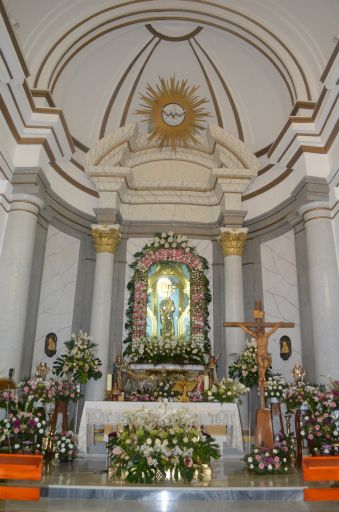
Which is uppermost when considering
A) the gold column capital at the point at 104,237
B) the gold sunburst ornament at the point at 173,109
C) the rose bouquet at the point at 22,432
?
the gold sunburst ornament at the point at 173,109

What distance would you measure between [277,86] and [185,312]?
6.18 meters

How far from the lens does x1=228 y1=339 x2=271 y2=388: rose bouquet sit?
9.70m

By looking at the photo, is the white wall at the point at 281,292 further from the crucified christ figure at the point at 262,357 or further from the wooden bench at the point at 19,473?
the wooden bench at the point at 19,473

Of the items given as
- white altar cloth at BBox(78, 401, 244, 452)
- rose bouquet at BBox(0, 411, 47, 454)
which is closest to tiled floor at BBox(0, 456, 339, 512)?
rose bouquet at BBox(0, 411, 47, 454)

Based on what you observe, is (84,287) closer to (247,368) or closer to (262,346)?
(247,368)

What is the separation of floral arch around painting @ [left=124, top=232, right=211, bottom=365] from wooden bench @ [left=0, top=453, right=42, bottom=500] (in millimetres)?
5296

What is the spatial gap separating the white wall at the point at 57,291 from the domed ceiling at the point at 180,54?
9.51 ft

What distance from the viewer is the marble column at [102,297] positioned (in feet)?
34.7

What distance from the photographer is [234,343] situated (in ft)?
35.9

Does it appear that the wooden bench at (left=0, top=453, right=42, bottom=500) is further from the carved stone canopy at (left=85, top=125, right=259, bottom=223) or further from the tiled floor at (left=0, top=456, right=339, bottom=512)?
the carved stone canopy at (left=85, top=125, right=259, bottom=223)

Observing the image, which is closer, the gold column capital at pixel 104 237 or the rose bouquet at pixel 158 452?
the rose bouquet at pixel 158 452

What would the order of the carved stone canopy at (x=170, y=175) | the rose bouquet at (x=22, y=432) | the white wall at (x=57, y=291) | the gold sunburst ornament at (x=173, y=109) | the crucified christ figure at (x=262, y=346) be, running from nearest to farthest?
the rose bouquet at (x=22, y=432), the crucified christ figure at (x=262, y=346), the white wall at (x=57, y=291), the carved stone canopy at (x=170, y=175), the gold sunburst ornament at (x=173, y=109)

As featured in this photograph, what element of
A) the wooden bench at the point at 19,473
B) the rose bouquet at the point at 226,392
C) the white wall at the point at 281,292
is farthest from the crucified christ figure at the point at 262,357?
the wooden bench at the point at 19,473

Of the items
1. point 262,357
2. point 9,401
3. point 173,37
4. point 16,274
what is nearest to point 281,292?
point 262,357
